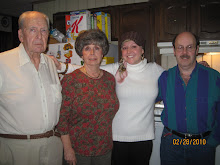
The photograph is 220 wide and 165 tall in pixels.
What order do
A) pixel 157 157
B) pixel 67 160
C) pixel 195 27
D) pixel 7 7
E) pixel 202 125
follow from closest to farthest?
pixel 67 160 < pixel 202 125 < pixel 157 157 < pixel 195 27 < pixel 7 7

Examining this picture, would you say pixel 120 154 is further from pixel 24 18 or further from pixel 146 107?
pixel 24 18

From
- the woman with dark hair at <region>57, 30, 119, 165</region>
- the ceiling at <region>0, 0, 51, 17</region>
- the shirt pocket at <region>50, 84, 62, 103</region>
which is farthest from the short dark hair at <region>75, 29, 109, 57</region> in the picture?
the ceiling at <region>0, 0, 51, 17</region>

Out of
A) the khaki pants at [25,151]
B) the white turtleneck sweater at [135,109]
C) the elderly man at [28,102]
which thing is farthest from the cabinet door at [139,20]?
the khaki pants at [25,151]

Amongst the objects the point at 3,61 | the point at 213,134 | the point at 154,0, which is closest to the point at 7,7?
the point at 154,0

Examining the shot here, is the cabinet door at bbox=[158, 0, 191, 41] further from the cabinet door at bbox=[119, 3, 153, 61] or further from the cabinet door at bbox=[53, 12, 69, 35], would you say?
the cabinet door at bbox=[53, 12, 69, 35]

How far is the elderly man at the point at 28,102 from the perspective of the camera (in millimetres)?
1065

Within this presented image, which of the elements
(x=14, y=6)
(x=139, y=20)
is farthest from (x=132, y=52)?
(x=14, y=6)

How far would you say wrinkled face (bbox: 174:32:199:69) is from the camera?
1370 millimetres

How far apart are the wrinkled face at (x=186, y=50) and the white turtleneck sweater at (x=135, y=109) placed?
11.8 inches

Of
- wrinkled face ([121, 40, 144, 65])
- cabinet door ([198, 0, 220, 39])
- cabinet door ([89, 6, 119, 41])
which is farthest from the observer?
cabinet door ([89, 6, 119, 41])

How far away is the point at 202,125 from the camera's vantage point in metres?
1.34

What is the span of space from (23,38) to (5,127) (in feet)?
1.90

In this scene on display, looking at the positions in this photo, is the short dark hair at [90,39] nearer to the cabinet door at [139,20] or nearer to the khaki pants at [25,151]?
the khaki pants at [25,151]

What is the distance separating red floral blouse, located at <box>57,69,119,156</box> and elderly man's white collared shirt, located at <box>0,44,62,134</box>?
8 cm
